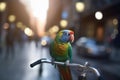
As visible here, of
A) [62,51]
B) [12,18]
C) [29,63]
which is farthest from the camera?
[12,18]

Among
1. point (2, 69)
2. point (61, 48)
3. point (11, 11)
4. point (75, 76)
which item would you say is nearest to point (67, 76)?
point (61, 48)

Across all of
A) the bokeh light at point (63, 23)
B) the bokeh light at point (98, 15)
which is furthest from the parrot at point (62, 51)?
the bokeh light at point (63, 23)

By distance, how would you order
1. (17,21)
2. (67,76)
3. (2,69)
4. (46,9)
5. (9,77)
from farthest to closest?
(2,69), (9,77), (17,21), (46,9), (67,76)

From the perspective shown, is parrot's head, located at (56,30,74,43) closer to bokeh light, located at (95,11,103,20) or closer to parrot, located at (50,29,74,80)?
parrot, located at (50,29,74,80)

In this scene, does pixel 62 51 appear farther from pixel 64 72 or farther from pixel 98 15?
pixel 98 15

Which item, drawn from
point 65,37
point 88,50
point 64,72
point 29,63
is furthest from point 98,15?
point 88,50

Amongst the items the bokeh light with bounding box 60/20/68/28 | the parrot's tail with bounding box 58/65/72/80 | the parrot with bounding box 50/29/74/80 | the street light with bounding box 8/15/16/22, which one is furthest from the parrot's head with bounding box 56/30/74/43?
the street light with bounding box 8/15/16/22

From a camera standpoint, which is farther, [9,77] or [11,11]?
[9,77]

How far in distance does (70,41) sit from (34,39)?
0.40m

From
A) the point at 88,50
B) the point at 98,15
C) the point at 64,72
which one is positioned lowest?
the point at 64,72

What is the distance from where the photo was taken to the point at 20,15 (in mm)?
2760

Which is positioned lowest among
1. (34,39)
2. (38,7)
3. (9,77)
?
(9,77)

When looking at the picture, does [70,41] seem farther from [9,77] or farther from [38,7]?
[9,77]

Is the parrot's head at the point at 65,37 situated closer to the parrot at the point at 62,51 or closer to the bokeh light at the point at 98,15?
the parrot at the point at 62,51
